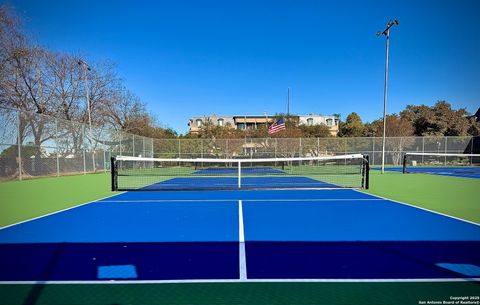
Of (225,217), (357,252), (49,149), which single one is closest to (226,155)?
(49,149)

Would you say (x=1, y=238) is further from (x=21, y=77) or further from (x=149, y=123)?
(x=149, y=123)

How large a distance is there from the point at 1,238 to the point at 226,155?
1008 inches

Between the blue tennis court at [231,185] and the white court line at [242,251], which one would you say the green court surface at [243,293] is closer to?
the white court line at [242,251]

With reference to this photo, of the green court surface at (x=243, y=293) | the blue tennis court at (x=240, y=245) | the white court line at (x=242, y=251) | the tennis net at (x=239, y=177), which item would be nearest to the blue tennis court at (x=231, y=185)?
the tennis net at (x=239, y=177)

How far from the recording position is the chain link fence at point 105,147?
46.1ft

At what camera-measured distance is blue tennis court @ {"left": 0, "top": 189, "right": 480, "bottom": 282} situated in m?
3.43

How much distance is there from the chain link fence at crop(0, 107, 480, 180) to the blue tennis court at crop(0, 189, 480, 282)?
10.1 meters

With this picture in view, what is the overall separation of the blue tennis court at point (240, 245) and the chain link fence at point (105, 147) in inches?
396

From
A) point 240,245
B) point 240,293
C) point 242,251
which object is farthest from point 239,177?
point 240,293

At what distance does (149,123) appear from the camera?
137ft

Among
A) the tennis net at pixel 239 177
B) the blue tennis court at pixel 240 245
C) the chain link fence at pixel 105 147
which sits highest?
the chain link fence at pixel 105 147

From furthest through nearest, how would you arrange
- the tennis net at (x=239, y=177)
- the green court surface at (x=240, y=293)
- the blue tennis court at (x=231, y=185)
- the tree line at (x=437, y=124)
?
the tree line at (x=437, y=124) < the blue tennis court at (x=231, y=185) < the tennis net at (x=239, y=177) < the green court surface at (x=240, y=293)

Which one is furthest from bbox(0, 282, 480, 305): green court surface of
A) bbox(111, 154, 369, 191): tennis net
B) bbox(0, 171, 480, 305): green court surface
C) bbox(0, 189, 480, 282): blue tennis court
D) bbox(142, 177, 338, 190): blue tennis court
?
bbox(142, 177, 338, 190): blue tennis court

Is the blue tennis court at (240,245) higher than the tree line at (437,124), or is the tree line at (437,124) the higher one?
the tree line at (437,124)
